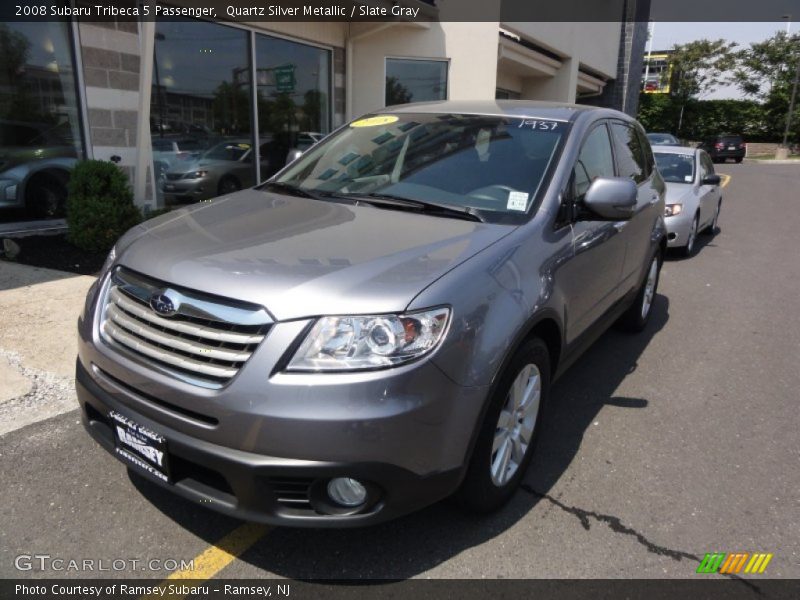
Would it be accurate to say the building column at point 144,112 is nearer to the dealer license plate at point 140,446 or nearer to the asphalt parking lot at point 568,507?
the asphalt parking lot at point 568,507

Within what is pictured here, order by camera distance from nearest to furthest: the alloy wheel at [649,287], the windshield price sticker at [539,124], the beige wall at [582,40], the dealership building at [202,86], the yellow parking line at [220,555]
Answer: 1. the yellow parking line at [220,555]
2. the windshield price sticker at [539,124]
3. the alloy wheel at [649,287]
4. the dealership building at [202,86]
5. the beige wall at [582,40]

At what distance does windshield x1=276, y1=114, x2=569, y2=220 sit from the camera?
10.1ft

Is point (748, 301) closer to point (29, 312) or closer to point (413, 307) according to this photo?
point (413, 307)

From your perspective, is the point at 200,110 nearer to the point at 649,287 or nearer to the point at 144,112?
the point at 144,112

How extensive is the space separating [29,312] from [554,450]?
4071mm

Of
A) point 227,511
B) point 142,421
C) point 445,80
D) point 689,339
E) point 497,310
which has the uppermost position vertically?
point 445,80

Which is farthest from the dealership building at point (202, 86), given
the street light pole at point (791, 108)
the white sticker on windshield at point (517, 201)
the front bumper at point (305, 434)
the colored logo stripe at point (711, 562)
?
the street light pole at point (791, 108)

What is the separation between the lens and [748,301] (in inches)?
253

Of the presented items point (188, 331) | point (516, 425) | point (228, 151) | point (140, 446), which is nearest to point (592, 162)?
point (516, 425)

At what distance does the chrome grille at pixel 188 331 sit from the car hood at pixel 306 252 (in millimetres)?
48

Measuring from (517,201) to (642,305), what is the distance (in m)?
2.59

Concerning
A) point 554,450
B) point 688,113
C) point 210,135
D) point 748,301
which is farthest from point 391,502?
point 688,113

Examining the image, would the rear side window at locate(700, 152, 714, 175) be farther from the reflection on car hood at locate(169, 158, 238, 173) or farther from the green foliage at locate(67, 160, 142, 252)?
the green foliage at locate(67, 160, 142, 252)

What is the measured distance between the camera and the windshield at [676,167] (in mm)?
9016
